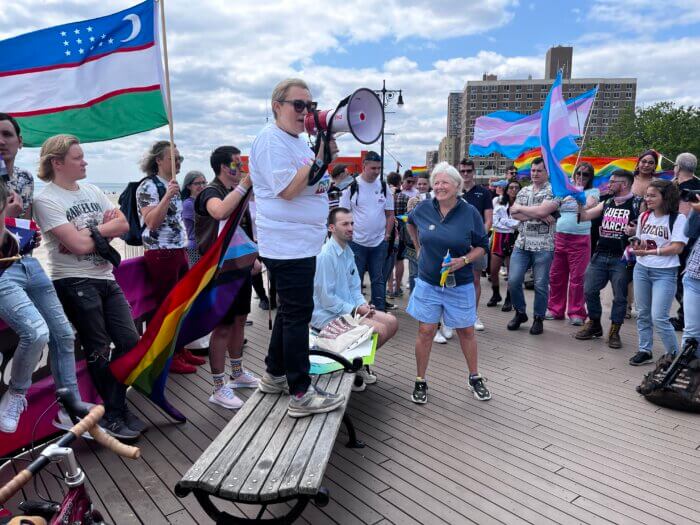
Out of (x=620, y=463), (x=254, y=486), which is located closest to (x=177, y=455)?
(x=254, y=486)

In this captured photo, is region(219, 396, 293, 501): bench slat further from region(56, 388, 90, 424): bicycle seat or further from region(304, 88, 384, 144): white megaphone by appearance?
region(304, 88, 384, 144): white megaphone

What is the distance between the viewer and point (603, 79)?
126 m

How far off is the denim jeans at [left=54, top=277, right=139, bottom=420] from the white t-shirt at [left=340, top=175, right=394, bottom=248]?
329 centimetres

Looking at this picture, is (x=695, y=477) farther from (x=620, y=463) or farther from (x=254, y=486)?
(x=254, y=486)

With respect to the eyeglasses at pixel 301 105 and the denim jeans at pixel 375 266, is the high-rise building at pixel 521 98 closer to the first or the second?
the denim jeans at pixel 375 266

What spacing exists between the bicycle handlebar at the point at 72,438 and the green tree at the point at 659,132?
44.9 metres

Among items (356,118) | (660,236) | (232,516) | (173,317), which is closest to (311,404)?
(232,516)

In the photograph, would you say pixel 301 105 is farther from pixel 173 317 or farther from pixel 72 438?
pixel 72 438

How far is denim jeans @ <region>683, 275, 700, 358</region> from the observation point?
162 inches

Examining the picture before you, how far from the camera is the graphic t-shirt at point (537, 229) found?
608 centimetres

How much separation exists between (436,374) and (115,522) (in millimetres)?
2987

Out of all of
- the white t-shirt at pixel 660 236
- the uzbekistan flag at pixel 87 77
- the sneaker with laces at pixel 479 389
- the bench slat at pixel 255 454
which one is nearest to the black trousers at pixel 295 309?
the bench slat at pixel 255 454

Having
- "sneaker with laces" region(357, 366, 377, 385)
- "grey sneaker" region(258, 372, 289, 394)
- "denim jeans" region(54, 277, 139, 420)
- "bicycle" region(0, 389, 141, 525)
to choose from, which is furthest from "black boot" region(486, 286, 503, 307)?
"bicycle" region(0, 389, 141, 525)

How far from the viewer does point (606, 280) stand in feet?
18.9
